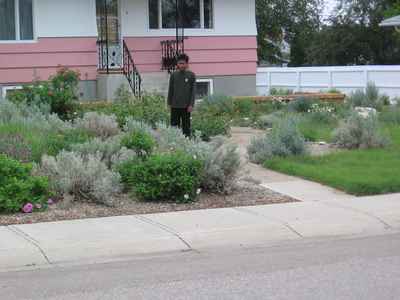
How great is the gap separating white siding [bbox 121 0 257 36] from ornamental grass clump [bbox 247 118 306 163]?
32.1 ft

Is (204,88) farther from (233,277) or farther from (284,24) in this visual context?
(284,24)

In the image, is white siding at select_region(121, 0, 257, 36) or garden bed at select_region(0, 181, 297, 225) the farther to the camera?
white siding at select_region(121, 0, 257, 36)

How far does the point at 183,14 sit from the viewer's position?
25.6 meters

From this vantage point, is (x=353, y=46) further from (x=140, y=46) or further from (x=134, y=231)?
(x=134, y=231)

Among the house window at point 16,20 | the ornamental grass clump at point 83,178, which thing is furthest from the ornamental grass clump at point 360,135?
the house window at point 16,20

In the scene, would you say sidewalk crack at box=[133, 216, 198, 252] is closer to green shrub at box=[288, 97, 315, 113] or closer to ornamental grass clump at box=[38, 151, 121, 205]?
ornamental grass clump at box=[38, 151, 121, 205]

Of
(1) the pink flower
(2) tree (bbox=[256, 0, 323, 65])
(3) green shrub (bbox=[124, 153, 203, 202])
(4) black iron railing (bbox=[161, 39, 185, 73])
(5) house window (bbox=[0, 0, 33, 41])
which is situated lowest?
(1) the pink flower

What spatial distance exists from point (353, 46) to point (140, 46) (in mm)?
31926

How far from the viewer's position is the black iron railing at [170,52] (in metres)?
25.0

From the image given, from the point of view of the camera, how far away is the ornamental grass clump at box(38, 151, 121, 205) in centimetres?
1159

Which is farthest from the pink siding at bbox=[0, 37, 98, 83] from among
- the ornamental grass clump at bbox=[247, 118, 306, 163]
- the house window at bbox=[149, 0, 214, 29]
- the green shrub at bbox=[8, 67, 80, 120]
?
the ornamental grass clump at bbox=[247, 118, 306, 163]

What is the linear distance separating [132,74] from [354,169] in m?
11.0

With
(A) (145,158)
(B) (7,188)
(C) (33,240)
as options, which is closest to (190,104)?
(A) (145,158)

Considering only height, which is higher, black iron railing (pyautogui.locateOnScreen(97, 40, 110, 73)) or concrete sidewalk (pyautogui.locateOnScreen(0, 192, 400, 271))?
black iron railing (pyautogui.locateOnScreen(97, 40, 110, 73))
